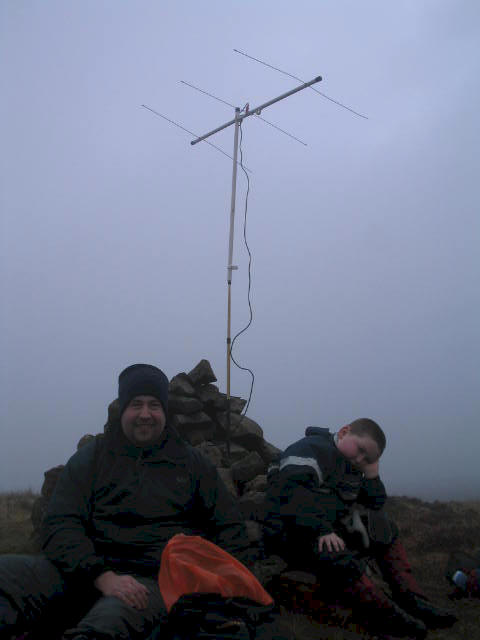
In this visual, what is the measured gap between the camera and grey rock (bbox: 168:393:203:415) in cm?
743

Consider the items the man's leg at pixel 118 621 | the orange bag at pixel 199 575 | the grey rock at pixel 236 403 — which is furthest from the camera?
the grey rock at pixel 236 403

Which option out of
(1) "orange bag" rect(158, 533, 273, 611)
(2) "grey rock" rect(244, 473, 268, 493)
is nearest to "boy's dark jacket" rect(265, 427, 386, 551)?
(1) "orange bag" rect(158, 533, 273, 611)

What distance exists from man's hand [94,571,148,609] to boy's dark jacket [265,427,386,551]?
1311mm

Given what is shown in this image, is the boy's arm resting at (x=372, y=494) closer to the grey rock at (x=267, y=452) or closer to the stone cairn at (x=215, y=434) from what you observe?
the stone cairn at (x=215, y=434)

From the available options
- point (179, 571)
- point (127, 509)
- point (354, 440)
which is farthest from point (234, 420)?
point (179, 571)

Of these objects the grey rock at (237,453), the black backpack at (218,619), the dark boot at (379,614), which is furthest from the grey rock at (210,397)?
the black backpack at (218,619)

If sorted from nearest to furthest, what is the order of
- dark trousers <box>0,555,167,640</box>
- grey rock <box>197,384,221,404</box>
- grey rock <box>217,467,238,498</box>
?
1. dark trousers <box>0,555,167,640</box>
2. grey rock <box>217,467,238,498</box>
3. grey rock <box>197,384,221,404</box>

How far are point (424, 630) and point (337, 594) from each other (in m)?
0.70

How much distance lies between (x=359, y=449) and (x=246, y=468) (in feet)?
7.59

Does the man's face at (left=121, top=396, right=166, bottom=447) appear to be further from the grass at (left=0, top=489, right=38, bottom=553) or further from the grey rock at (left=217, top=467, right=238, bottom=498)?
the grass at (left=0, top=489, right=38, bottom=553)

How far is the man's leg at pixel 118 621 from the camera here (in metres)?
2.81

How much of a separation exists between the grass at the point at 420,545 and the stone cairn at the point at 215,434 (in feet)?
6.14

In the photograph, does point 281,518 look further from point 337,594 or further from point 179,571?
point 179,571

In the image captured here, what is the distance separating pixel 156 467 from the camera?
403 centimetres
